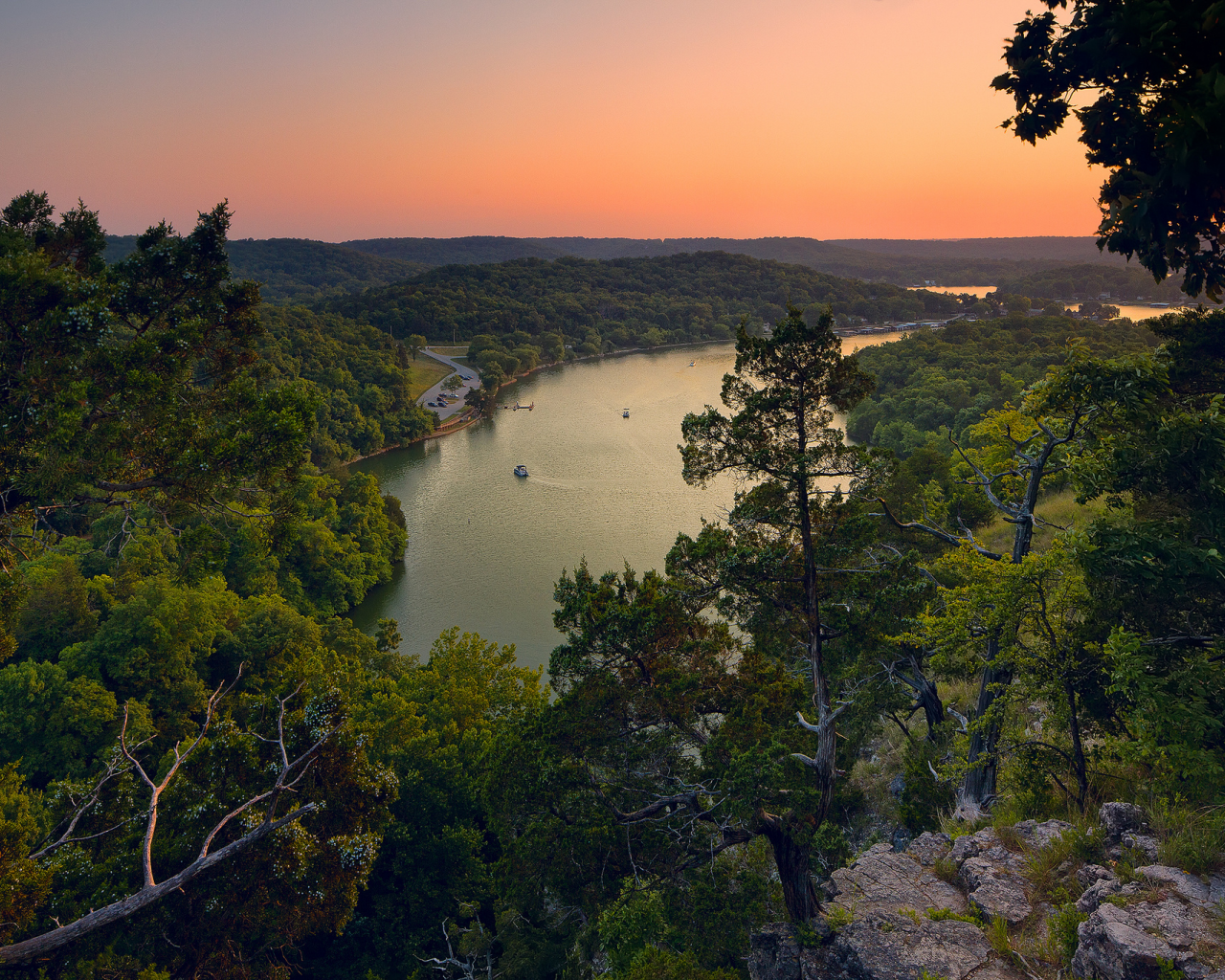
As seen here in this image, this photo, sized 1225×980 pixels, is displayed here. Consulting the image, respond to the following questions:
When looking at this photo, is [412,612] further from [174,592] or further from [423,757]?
[423,757]

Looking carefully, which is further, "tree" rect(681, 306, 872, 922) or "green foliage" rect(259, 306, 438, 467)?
"green foliage" rect(259, 306, 438, 467)

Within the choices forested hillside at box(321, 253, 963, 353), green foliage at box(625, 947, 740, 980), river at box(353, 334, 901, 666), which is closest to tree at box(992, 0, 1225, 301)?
green foliage at box(625, 947, 740, 980)

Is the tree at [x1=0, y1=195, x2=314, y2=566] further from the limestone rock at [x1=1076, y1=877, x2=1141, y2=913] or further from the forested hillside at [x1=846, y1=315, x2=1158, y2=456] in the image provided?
the forested hillside at [x1=846, y1=315, x2=1158, y2=456]

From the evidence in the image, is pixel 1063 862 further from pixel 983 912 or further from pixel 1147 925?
pixel 1147 925

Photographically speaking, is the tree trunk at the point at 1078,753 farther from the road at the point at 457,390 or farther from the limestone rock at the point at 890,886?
the road at the point at 457,390

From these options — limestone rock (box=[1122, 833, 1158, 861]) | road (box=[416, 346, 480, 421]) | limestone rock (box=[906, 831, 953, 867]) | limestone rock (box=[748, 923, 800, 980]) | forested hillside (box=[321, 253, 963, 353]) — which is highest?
forested hillside (box=[321, 253, 963, 353])

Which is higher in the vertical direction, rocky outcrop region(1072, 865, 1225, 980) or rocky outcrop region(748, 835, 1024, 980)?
rocky outcrop region(1072, 865, 1225, 980)

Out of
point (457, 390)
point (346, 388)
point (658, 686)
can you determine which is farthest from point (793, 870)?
point (457, 390)
